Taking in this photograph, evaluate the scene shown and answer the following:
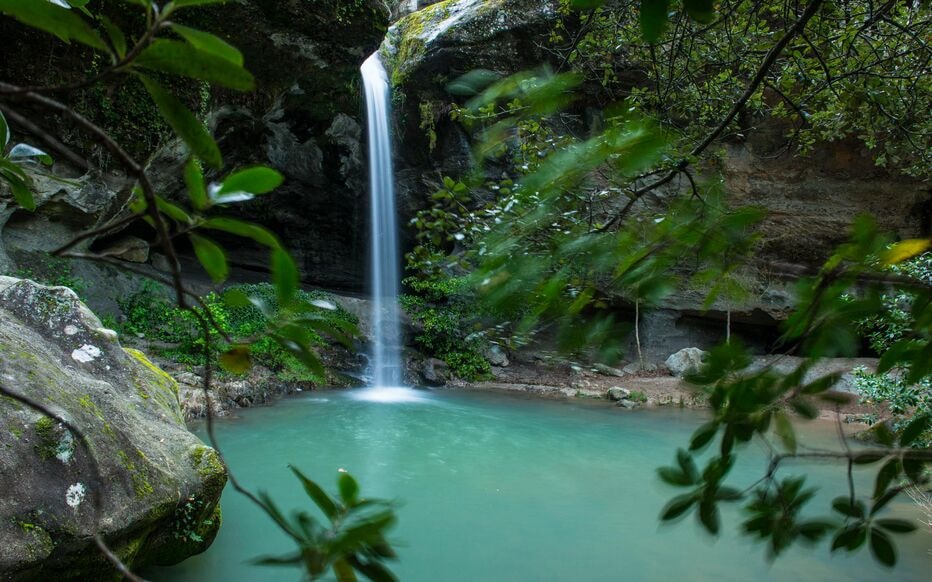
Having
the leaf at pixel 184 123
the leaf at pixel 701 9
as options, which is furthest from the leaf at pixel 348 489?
the leaf at pixel 701 9

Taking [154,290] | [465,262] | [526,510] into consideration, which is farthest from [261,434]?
[465,262]

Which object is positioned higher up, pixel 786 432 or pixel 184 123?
pixel 184 123

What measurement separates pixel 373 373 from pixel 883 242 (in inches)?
428

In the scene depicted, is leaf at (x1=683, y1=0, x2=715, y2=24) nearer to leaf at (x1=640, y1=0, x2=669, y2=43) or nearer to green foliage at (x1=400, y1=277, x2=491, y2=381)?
leaf at (x1=640, y1=0, x2=669, y2=43)

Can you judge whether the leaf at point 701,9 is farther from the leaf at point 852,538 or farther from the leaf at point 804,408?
the leaf at point 852,538

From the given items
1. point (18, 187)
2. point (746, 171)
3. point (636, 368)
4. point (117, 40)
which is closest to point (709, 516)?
point (117, 40)

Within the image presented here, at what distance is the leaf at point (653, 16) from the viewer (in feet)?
1.78

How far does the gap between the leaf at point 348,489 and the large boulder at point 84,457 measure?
1.70 m

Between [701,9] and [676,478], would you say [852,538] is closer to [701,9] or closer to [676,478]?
[676,478]

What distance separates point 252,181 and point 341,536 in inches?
12.5

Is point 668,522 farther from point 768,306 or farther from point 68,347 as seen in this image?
point 768,306

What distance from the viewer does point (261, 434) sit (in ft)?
22.1

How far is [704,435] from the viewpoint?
0.75 m

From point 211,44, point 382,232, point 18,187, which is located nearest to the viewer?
point 211,44
